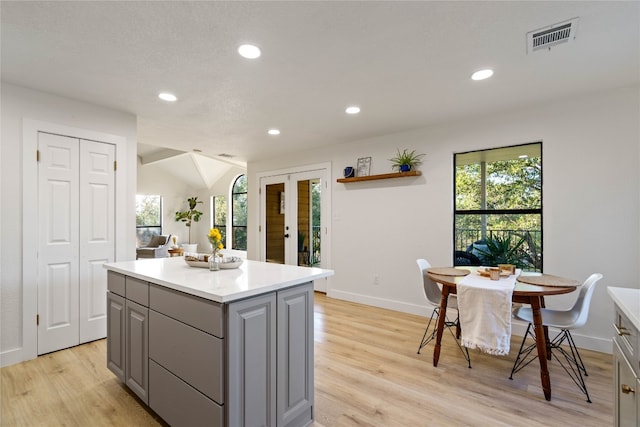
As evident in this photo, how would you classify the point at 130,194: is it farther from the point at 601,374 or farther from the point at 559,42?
the point at 601,374

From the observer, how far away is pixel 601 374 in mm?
2410

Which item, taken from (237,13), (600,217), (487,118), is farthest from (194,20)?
(600,217)

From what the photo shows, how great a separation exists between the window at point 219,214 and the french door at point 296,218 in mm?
3665

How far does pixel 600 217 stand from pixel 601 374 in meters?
1.33

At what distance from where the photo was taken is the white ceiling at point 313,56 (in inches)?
67.7

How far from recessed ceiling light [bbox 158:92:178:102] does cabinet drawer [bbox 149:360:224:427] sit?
2211 mm

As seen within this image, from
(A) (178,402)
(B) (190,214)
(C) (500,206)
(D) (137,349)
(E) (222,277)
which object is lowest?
(A) (178,402)

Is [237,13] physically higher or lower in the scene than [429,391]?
higher

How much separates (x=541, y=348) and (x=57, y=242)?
3.99 m

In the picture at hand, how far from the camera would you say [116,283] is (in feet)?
7.24

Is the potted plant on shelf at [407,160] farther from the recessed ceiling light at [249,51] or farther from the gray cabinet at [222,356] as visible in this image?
the gray cabinet at [222,356]

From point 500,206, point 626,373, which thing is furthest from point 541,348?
point 500,206

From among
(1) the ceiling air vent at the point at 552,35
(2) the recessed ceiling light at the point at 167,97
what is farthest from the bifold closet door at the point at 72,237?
(1) the ceiling air vent at the point at 552,35

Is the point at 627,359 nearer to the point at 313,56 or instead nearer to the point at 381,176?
the point at 313,56
